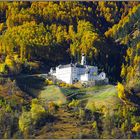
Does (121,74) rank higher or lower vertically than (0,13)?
lower

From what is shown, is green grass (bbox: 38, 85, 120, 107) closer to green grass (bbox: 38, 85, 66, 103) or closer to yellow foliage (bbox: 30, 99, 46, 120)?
green grass (bbox: 38, 85, 66, 103)

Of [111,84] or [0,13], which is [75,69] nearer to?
[111,84]

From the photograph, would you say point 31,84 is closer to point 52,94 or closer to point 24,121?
point 52,94

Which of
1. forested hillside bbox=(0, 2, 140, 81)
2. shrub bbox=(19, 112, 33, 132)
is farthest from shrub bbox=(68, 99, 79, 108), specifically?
forested hillside bbox=(0, 2, 140, 81)

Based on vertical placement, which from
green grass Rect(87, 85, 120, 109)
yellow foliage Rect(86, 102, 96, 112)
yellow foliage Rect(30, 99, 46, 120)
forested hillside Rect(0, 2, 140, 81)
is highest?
forested hillside Rect(0, 2, 140, 81)

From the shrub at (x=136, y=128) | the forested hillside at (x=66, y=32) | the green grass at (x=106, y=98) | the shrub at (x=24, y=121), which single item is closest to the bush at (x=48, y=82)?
the forested hillside at (x=66, y=32)

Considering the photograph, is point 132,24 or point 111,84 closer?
point 111,84

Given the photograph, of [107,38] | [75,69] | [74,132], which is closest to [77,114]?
[74,132]

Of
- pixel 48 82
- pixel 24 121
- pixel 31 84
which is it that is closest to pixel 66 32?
pixel 48 82
